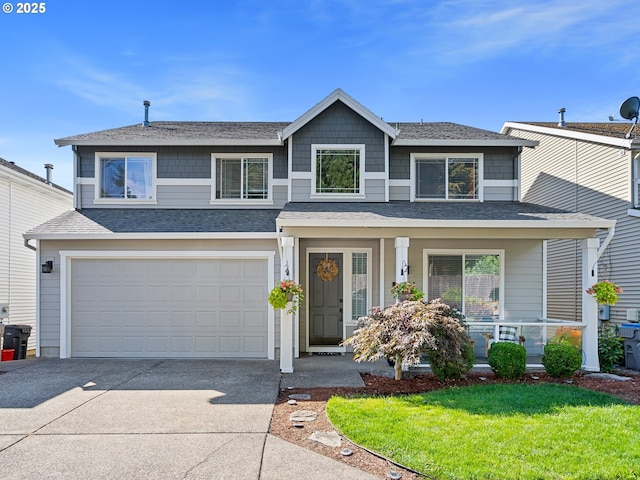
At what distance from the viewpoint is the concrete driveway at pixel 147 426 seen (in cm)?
424

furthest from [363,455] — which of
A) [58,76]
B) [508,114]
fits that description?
[508,114]

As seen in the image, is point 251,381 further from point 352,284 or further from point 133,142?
point 133,142

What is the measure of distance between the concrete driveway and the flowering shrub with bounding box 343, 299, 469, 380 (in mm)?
1738

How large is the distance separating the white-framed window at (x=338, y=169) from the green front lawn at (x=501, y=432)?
561 cm

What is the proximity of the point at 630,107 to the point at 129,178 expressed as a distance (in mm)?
12203

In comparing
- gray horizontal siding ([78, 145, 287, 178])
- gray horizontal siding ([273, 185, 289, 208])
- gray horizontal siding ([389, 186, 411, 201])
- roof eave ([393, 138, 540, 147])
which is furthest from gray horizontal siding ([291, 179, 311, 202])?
roof eave ([393, 138, 540, 147])

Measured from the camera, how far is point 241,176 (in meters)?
11.4

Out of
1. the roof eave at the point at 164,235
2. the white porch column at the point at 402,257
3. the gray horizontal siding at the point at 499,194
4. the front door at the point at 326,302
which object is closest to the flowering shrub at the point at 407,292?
the white porch column at the point at 402,257

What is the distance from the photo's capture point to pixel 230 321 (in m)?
10.1

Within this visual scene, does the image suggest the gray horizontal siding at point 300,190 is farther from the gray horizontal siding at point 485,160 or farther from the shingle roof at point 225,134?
the gray horizontal siding at point 485,160

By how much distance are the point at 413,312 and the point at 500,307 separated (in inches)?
172

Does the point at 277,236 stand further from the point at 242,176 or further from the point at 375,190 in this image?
the point at 375,190

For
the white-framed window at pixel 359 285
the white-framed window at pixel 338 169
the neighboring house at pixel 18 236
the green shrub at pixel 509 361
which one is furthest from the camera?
the neighboring house at pixel 18 236

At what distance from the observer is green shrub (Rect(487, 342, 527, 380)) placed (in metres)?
7.76
